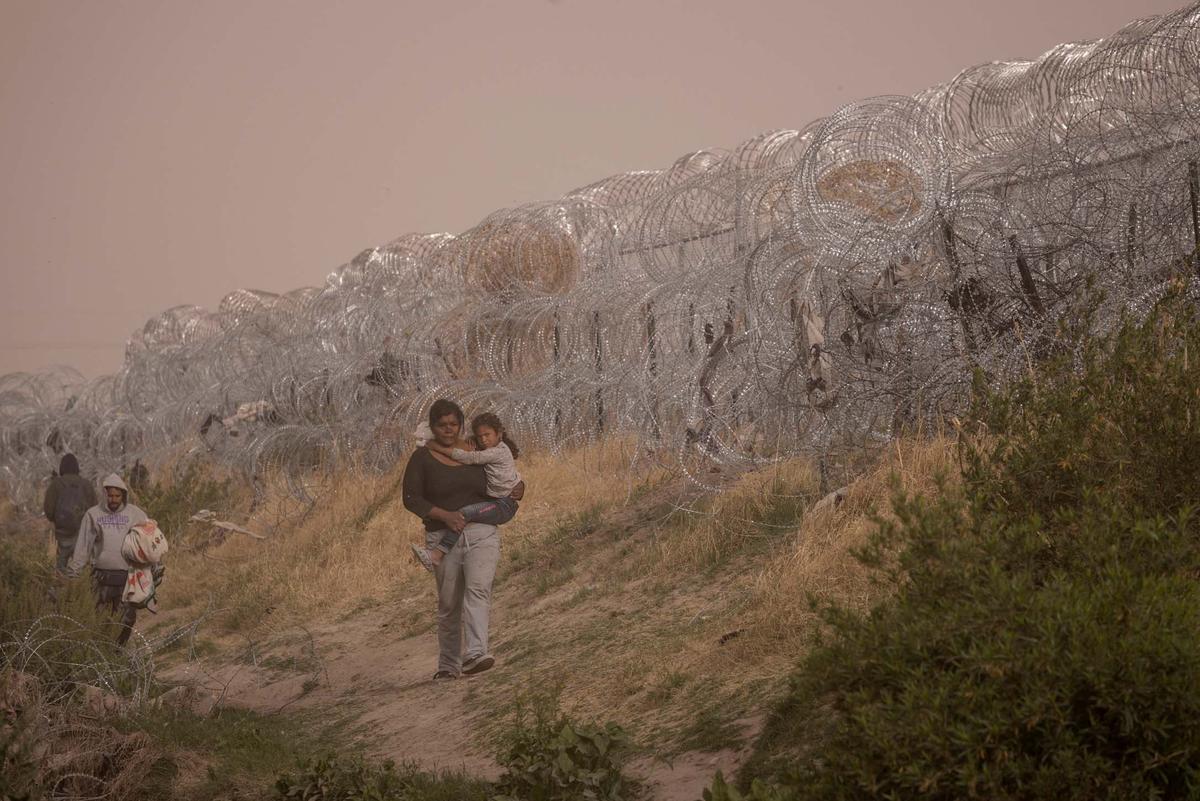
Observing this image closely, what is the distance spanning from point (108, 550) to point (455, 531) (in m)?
3.12

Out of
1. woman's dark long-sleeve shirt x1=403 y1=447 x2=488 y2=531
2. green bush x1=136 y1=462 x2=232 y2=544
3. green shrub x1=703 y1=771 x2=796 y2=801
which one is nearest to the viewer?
green shrub x1=703 y1=771 x2=796 y2=801

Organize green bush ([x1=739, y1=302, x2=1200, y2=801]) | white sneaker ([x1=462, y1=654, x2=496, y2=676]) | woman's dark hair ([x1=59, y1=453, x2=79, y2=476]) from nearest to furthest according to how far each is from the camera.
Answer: green bush ([x1=739, y1=302, x2=1200, y2=801])
white sneaker ([x1=462, y1=654, x2=496, y2=676])
woman's dark hair ([x1=59, y1=453, x2=79, y2=476])

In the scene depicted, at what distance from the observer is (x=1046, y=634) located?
3633mm

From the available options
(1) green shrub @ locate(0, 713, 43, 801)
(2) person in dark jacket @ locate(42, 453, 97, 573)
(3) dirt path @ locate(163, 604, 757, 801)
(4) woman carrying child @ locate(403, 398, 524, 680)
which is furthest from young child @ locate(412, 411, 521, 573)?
(2) person in dark jacket @ locate(42, 453, 97, 573)

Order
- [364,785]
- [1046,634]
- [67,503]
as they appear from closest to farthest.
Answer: [1046,634] → [364,785] → [67,503]

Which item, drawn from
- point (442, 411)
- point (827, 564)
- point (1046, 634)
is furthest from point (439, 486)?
point (1046, 634)

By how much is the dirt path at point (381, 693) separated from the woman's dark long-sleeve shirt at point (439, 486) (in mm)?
1099

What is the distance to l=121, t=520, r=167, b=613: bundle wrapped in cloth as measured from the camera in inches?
389

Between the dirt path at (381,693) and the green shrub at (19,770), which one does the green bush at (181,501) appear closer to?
the dirt path at (381,693)

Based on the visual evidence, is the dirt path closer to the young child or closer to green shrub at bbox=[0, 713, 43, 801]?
the young child

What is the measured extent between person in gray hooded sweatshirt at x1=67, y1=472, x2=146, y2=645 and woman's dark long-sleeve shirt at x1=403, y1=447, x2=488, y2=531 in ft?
8.78

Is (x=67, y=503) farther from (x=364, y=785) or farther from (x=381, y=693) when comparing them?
(x=364, y=785)

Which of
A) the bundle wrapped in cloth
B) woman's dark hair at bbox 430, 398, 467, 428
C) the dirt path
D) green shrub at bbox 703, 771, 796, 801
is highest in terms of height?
woman's dark hair at bbox 430, 398, 467, 428

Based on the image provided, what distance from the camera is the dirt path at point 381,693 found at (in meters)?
5.93
